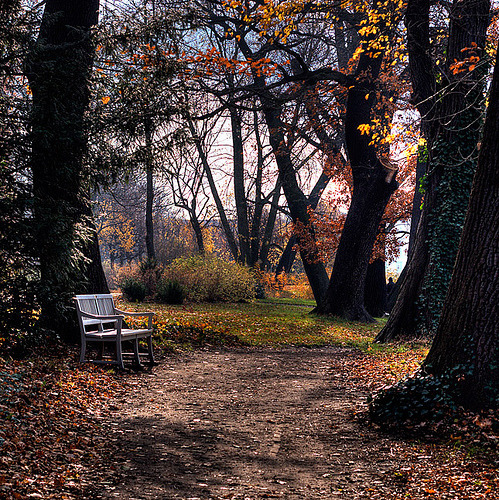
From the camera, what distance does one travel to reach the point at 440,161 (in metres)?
10.1

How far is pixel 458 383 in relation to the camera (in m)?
5.49

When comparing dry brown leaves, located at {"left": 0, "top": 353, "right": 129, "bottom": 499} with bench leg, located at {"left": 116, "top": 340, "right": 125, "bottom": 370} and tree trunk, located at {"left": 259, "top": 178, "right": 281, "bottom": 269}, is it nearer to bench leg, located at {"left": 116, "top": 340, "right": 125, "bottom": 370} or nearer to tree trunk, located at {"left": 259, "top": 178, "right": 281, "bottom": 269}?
bench leg, located at {"left": 116, "top": 340, "right": 125, "bottom": 370}

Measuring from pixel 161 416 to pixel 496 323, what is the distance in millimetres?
3733

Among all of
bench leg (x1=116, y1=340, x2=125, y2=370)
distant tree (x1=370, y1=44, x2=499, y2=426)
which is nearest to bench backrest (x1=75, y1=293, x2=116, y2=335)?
bench leg (x1=116, y1=340, x2=125, y2=370)

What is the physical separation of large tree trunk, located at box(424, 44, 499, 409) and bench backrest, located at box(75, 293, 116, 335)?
4884mm

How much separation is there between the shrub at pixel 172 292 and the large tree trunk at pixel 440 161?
963cm

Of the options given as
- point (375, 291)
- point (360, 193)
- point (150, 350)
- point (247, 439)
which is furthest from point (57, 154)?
point (375, 291)

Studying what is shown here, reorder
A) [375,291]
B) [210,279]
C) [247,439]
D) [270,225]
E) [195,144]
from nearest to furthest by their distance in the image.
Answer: [247,439]
[195,144]
[375,291]
[210,279]
[270,225]

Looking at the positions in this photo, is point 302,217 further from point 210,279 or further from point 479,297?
point 479,297

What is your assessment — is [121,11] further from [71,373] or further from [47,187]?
[71,373]

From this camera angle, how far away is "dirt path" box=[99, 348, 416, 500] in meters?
4.00

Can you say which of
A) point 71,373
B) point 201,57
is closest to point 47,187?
point 71,373

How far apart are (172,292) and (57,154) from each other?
12.2m

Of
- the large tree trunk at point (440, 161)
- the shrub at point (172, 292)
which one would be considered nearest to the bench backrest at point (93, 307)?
the large tree trunk at point (440, 161)
